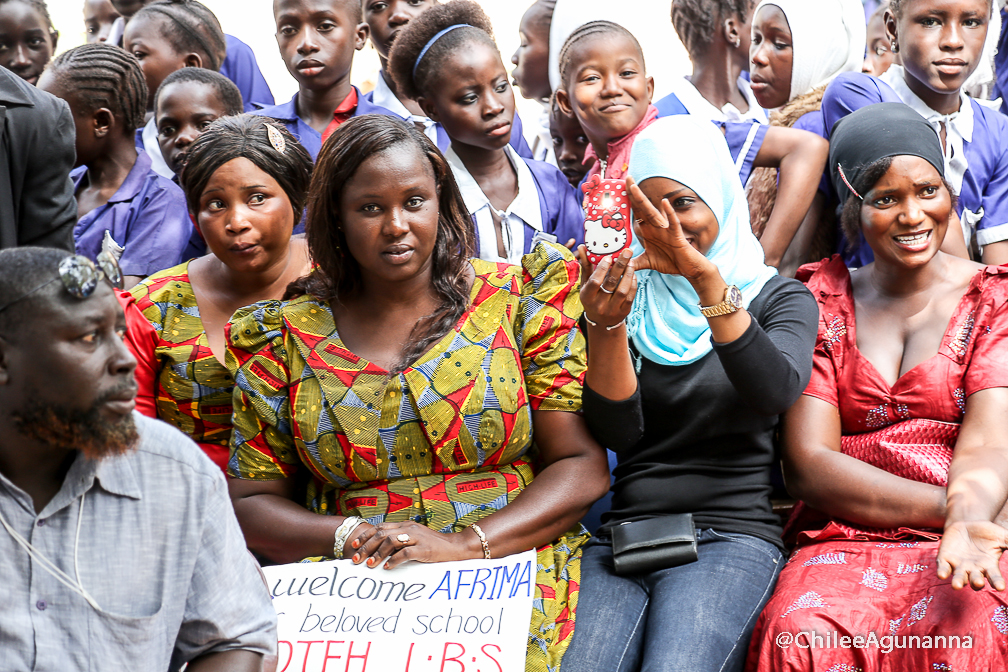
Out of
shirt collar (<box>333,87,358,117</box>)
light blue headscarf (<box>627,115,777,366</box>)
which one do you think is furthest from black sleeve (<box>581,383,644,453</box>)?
shirt collar (<box>333,87,358,117</box>)

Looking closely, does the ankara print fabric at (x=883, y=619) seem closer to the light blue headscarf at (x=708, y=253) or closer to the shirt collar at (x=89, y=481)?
the light blue headscarf at (x=708, y=253)

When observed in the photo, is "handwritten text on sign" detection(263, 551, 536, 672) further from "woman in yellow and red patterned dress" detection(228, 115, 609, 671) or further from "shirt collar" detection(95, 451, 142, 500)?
"shirt collar" detection(95, 451, 142, 500)

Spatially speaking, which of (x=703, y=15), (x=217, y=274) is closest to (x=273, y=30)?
(x=703, y=15)

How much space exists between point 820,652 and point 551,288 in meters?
1.20

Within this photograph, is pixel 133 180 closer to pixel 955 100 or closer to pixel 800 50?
pixel 800 50

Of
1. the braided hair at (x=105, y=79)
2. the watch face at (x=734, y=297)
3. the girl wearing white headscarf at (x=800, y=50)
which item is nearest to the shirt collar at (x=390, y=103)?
the braided hair at (x=105, y=79)

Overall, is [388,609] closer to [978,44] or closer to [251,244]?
[251,244]

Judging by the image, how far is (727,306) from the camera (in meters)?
2.64

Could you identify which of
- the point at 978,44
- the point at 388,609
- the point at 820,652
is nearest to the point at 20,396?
the point at 388,609

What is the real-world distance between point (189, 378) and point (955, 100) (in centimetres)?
295

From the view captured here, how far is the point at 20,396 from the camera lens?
70.5 inches

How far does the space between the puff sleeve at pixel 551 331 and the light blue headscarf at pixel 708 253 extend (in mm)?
208

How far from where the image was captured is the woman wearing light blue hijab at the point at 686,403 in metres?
2.62

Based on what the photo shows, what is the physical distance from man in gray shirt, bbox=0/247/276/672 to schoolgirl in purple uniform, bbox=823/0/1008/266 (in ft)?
8.13
